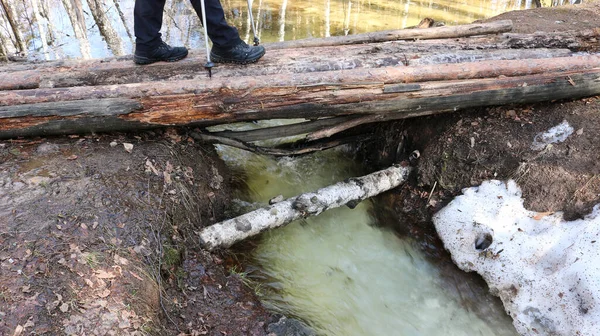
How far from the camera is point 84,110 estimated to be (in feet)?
12.6

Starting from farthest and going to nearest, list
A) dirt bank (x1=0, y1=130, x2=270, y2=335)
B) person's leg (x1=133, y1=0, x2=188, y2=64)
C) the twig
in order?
the twig
person's leg (x1=133, y1=0, x2=188, y2=64)
dirt bank (x1=0, y1=130, x2=270, y2=335)

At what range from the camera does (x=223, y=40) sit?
430cm

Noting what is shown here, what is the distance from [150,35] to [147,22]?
18 centimetres

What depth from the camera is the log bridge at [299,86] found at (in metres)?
3.88

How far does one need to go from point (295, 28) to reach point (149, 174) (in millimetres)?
9552

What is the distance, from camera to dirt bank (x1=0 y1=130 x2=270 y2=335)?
9.27 ft

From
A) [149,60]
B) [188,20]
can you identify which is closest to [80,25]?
[188,20]

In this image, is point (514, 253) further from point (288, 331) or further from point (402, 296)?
point (288, 331)

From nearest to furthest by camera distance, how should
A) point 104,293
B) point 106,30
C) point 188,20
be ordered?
point 104,293, point 106,30, point 188,20

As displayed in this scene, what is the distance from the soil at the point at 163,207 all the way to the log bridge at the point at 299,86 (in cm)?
30

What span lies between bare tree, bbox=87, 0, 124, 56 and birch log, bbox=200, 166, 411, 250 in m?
→ 7.33

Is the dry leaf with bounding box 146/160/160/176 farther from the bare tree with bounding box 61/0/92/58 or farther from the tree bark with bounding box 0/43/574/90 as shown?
the bare tree with bounding box 61/0/92/58

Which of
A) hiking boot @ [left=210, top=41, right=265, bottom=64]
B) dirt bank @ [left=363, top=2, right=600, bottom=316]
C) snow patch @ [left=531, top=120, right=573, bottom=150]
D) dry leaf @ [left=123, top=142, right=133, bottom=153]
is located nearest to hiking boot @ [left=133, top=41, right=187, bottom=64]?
hiking boot @ [left=210, top=41, right=265, bottom=64]

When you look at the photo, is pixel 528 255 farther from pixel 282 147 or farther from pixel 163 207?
pixel 163 207
